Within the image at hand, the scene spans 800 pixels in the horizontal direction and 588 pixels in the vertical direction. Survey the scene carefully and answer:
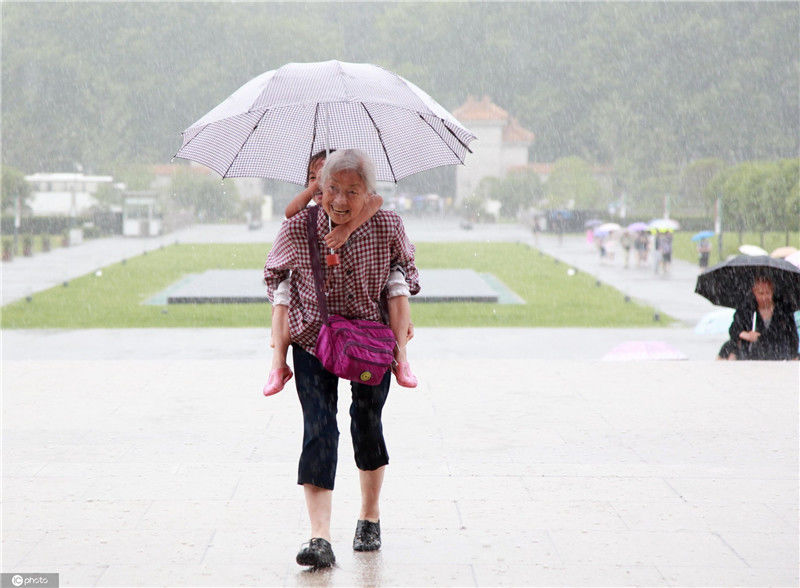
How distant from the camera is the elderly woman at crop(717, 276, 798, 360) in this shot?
708cm

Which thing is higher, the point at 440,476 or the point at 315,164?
the point at 315,164

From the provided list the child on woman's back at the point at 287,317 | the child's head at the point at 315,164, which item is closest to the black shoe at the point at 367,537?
the child on woman's back at the point at 287,317

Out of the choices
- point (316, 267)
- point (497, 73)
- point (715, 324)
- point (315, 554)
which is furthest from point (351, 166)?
point (497, 73)

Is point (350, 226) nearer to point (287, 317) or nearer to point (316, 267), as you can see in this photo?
point (316, 267)

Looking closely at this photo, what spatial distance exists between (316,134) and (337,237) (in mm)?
824

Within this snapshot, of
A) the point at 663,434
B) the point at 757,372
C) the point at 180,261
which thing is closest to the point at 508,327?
the point at 757,372

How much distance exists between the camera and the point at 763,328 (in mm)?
7277

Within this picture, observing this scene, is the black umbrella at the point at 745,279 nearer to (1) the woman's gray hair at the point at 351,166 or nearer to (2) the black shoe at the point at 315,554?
(1) the woman's gray hair at the point at 351,166

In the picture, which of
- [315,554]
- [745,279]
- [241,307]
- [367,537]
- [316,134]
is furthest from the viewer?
[241,307]

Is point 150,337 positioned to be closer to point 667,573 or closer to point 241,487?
point 241,487

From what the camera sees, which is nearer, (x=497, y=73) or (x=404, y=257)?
(x=404, y=257)

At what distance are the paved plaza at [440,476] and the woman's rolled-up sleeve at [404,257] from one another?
2.90ft

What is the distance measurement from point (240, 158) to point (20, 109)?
2777 inches

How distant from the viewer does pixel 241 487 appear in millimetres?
4328
